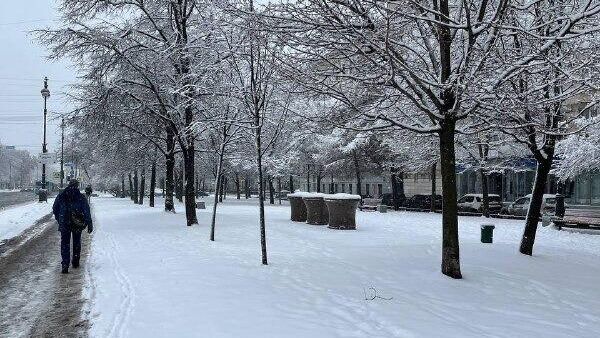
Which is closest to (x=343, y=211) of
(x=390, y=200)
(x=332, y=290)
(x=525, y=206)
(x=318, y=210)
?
(x=318, y=210)

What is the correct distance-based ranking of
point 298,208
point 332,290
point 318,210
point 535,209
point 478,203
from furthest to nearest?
1. point 478,203
2. point 298,208
3. point 318,210
4. point 535,209
5. point 332,290

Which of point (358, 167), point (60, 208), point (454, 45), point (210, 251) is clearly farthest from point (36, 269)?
point (358, 167)

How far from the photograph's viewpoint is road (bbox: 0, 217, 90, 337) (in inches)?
234

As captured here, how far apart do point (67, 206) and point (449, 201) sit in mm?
7180

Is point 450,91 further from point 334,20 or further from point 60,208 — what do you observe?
point 60,208

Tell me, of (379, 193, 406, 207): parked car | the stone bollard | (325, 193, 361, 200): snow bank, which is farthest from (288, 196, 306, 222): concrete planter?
(379, 193, 406, 207): parked car

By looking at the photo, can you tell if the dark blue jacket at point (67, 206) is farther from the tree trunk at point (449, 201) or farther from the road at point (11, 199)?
the road at point (11, 199)

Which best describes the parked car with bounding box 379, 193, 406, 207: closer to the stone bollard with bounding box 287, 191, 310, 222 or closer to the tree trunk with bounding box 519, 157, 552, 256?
the stone bollard with bounding box 287, 191, 310, 222

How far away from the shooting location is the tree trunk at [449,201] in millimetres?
8734

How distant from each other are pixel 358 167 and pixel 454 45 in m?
24.9

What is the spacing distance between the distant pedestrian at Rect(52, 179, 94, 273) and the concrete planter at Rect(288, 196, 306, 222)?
12.3 metres

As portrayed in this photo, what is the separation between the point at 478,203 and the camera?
3100 centimetres

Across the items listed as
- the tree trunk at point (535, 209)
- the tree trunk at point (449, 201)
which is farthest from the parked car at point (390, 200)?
the tree trunk at point (449, 201)

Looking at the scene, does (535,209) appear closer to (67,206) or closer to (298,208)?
(67,206)
